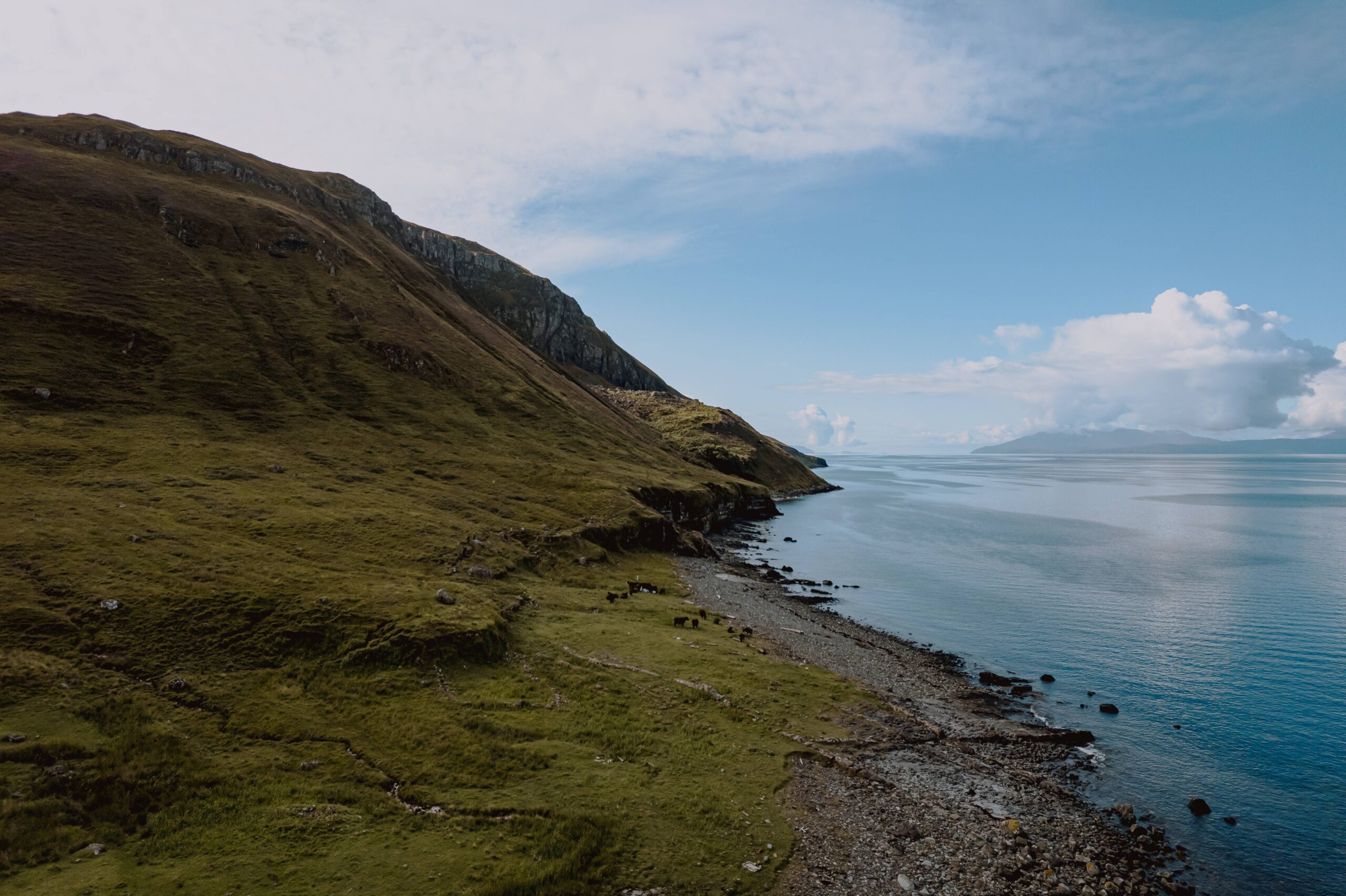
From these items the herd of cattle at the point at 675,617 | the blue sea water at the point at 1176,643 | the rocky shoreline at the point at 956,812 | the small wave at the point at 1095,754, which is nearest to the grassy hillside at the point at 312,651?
the herd of cattle at the point at 675,617

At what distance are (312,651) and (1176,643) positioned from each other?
79547 millimetres

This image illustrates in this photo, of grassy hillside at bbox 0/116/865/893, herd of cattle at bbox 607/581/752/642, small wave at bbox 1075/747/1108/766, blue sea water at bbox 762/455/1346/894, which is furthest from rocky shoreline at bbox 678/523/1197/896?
herd of cattle at bbox 607/581/752/642

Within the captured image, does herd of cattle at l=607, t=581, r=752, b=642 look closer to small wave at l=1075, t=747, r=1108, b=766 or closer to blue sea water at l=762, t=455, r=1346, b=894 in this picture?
blue sea water at l=762, t=455, r=1346, b=894

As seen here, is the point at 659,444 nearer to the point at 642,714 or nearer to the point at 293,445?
the point at 293,445

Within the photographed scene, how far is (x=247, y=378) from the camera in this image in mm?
94938

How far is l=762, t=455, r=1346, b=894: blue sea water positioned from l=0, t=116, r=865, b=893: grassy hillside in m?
19.8

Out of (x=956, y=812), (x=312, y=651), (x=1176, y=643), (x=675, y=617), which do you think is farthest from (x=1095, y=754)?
(x=312, y=651)

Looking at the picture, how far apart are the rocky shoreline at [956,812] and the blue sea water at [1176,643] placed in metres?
2.86

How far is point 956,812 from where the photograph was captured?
102 feet

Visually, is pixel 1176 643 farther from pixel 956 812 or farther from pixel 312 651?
pixel 312 651

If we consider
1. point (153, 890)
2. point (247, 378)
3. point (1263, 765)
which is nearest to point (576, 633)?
point (153, 890)

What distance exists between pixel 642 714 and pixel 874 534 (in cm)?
11457

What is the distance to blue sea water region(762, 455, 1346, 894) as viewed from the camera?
33750 millimetres

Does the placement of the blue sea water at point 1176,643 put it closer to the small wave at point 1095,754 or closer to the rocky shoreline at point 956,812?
the small wave at point 1095,754
